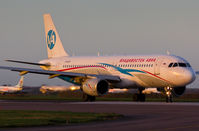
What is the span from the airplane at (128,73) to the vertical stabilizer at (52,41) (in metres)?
4.15

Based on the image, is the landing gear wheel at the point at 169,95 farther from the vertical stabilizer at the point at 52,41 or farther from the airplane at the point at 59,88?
the airplane at the point at 59,88

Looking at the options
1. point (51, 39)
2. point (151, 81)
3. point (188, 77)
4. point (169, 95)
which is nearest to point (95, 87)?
point (151, 81)

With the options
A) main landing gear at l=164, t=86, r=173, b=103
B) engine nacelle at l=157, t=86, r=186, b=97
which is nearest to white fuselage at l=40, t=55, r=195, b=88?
main landing gear at l=164, t=86, r=173, b=103

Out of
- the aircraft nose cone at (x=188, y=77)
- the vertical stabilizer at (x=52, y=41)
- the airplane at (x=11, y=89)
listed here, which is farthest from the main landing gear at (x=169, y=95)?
the airplane at (x=11, y=89)

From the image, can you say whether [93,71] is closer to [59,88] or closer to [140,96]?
[140,96]

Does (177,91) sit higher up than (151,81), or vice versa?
(151,81)

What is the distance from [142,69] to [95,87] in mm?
4831

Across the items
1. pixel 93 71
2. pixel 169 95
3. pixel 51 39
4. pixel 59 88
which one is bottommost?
pixel 59 88

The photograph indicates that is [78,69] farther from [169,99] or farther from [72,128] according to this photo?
[72,128]

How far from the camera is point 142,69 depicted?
42.0 m

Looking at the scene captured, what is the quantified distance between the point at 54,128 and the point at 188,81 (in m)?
24.0

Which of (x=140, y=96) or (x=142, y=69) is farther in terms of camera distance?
(x=140, y=96)

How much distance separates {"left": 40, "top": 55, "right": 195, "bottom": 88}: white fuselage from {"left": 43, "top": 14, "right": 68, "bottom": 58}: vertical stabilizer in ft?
17.0

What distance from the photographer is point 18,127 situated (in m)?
17.6
